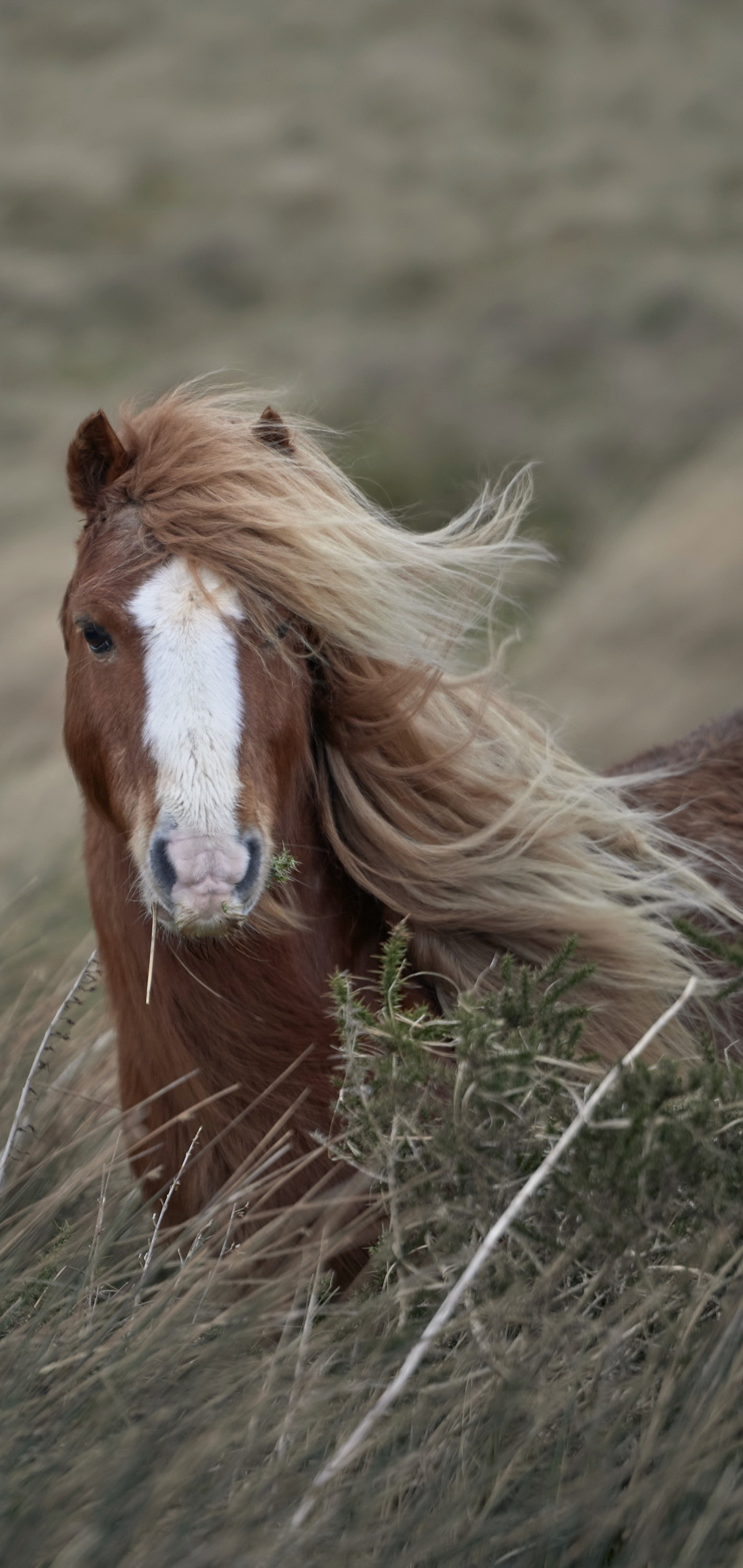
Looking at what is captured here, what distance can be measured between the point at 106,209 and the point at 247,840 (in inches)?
293

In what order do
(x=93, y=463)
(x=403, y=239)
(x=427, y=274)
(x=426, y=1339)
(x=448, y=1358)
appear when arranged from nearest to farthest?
1. (x=426, y=1339)
2. (x=448, y=1358)
3. (x=93, y=463)
4. (x=427, y=274)
5. (x=403, y=239)

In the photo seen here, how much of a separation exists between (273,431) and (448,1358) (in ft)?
3.32

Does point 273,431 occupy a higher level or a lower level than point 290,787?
higher

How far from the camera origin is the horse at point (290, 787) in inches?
47.9

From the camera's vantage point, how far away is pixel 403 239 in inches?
302

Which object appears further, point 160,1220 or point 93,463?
point 93,463

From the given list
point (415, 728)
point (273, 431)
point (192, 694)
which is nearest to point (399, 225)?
point (273, 431)

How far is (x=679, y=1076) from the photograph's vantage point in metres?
0.98

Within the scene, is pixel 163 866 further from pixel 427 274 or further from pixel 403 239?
pixel 403 239

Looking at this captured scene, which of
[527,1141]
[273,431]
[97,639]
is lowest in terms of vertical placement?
[527,1141]

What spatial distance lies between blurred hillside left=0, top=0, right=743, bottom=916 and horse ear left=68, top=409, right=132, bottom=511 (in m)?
3.73

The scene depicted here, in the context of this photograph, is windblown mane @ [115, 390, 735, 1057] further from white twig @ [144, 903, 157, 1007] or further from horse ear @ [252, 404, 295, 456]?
white twig @ [144, 903, 157, 1007]

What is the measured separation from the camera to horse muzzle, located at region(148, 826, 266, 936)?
3.64 ft

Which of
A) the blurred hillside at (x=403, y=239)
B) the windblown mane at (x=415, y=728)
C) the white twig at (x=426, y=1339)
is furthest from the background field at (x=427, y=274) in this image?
the white twig at (x=426, y=1339)
